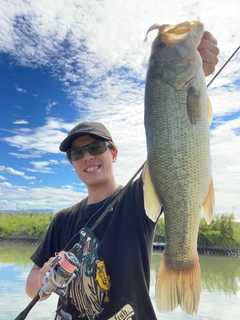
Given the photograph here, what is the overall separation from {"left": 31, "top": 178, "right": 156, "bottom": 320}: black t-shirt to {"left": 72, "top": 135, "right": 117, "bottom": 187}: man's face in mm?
167

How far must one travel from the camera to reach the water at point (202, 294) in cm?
1186

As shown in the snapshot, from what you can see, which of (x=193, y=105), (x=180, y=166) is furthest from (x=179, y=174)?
(x=193, y=105)

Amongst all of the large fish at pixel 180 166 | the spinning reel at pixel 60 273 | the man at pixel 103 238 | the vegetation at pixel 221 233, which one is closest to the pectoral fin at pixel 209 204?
the large fish at pixel 180 166

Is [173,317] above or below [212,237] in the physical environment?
below

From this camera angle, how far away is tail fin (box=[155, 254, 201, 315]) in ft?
5.69

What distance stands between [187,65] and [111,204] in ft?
3.32

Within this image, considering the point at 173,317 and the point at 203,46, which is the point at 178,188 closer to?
the point at 203,46

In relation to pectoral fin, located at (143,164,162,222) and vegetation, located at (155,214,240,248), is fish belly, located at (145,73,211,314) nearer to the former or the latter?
pectoral fin, located at (143,164,162,222)

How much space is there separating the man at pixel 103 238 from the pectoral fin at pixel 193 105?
39 cm

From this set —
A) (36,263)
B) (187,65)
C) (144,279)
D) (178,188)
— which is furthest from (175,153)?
(36,263)

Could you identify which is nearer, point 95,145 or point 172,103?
point 172,103

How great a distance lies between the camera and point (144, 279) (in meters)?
2.19

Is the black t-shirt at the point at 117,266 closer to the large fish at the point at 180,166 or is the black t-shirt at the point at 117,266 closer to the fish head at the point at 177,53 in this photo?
the large fish at the point at 180,166

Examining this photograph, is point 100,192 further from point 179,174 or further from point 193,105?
point 193,105
